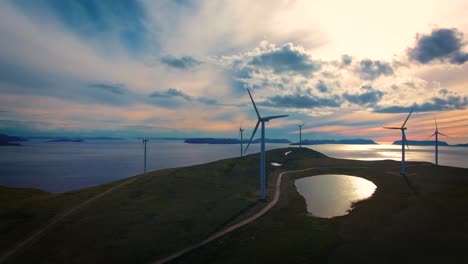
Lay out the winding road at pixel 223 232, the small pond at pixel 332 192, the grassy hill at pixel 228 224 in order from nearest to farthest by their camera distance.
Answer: the grassy hill at pixel 228 224, the winding road at pixel 223 232, the small pond at pixel 332 192

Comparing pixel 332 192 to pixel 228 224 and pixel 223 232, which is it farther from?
pixel 223 232

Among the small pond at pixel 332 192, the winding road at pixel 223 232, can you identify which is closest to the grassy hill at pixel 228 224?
the winding road at pixel 223 232

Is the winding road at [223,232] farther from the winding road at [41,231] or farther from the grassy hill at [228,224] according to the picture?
the winding road at [41,231]

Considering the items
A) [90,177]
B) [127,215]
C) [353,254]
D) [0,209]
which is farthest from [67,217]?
[90,177]

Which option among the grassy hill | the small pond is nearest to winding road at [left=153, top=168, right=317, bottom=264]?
the grassy hill

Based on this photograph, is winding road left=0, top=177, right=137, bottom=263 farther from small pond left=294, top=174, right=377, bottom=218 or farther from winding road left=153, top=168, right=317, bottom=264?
small pond left=294, top=174, right=377, bottom=218

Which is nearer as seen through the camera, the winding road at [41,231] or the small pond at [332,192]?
the winding road at [41,231]

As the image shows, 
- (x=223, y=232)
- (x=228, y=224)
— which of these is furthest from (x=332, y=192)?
(x=223, y=232)
